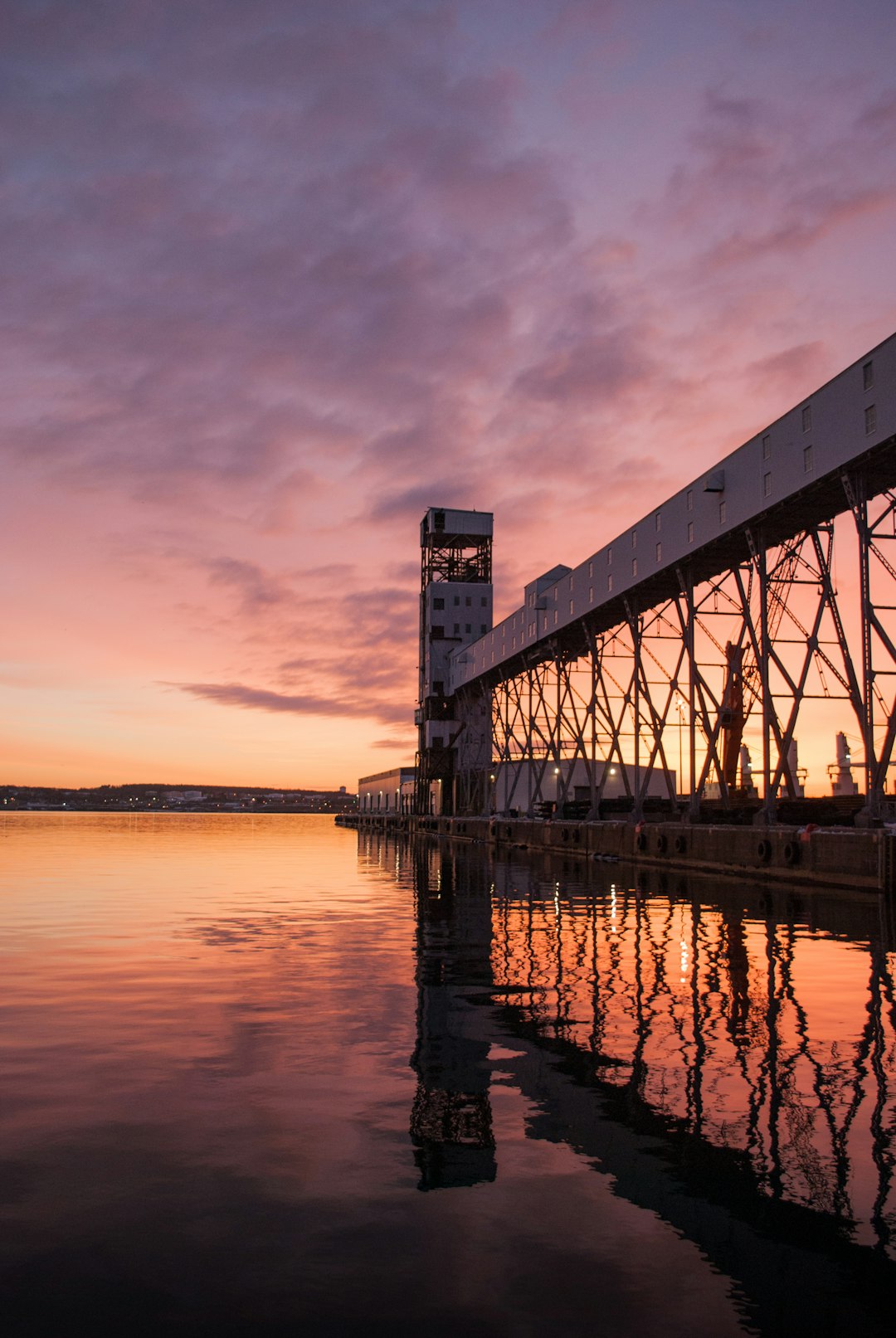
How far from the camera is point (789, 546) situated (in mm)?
42438

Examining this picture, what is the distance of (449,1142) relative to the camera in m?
8.30

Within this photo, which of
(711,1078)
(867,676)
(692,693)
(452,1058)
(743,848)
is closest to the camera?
(711,1078)

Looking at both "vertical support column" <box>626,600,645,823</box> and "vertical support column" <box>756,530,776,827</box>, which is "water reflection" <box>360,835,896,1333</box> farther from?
"vertical support column" <box>626,600,645,823</box>

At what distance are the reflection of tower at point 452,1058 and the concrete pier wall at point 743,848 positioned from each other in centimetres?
1287

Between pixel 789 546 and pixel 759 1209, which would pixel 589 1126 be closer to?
pixel 759 1209

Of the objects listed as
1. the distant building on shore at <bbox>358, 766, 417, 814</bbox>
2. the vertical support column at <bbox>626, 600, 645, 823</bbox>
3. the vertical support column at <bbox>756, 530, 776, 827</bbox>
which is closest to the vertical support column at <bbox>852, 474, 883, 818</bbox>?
the vertical support column at <bbox>756, 530, 776, 827</bbox>

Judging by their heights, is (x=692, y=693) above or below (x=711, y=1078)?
above

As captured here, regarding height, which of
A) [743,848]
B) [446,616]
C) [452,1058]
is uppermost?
[446,616]

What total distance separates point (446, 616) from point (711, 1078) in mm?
96162

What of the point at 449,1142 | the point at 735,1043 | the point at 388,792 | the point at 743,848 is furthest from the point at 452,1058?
the point at 388,792

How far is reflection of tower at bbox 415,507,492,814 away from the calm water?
86.6 meters

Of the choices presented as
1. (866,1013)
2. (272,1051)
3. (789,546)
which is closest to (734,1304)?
(272,1051)

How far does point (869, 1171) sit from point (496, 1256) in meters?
3.11

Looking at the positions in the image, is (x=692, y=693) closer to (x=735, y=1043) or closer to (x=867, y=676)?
(x=867, y=676)
